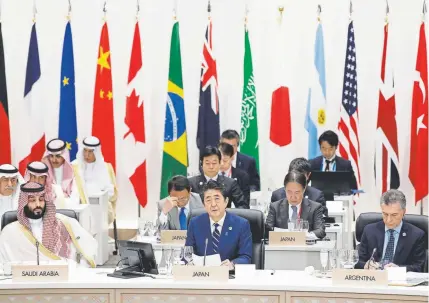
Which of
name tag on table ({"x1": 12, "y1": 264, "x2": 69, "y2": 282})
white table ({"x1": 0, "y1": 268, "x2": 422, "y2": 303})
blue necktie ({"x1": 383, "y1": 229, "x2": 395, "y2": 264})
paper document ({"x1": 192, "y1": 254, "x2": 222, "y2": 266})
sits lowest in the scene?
white table ({"x1": 0, "y1": 268, "x2": 422, "y2": 303})

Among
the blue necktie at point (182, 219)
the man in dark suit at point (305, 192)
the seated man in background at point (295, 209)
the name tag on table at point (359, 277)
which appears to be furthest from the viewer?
the man in dark suit at point (305, 192)

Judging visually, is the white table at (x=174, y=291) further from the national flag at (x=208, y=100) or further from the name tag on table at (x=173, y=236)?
the national flag at (x=208, y=100)

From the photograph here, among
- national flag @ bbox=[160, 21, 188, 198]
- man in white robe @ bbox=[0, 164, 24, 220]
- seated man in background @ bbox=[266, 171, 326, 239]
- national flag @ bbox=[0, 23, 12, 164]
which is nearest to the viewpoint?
seated man in background @ bbox=[266, 171, 326, 239]

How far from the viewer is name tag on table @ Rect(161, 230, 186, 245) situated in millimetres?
7368

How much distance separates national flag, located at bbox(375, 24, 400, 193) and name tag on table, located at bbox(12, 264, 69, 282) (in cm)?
603

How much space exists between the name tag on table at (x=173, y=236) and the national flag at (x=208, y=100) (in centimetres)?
393

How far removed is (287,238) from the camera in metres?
7.38

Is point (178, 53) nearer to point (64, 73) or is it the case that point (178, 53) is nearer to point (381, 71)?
point (64, 73)

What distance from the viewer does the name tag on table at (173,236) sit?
290 inches

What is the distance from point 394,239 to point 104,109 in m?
Answer: 5.42

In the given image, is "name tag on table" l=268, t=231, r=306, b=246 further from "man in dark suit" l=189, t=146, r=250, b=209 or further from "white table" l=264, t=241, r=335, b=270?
"man in dark suit" l=189, t=146, r=250, b=209

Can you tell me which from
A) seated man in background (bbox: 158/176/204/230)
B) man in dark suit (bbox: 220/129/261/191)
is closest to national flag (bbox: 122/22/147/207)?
man in dark suit (bbox: 220/129/261/191)

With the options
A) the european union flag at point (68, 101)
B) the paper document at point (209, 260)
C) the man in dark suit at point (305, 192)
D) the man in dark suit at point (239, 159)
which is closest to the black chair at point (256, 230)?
the paper document at point (209, 260)

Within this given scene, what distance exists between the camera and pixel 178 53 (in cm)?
1127
